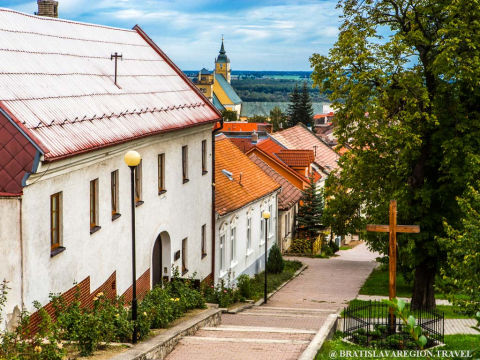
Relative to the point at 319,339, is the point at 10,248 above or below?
above

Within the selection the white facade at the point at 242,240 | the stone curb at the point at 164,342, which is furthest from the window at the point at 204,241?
the stone curb at the point at 164,342

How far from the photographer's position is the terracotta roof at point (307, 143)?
55925 millimetres

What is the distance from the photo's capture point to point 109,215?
16.2 m

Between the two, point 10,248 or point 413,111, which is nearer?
point 10,248

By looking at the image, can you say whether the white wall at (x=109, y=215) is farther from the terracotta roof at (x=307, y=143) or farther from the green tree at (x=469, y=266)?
the terracotta roof at (x=307, y=143)

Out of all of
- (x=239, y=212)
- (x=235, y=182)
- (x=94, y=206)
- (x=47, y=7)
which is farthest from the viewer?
(x=235, y=182)

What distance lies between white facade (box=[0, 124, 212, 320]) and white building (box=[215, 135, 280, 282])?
5.94ft

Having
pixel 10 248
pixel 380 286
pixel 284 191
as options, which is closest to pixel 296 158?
pixel 284 191

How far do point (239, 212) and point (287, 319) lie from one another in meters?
9.41

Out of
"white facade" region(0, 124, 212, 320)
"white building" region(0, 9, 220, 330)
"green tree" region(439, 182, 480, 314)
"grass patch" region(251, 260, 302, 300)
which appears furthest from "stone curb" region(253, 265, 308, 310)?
"green tree" region(439, 182, 480, 314)

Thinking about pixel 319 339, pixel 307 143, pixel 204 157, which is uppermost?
pixel 307 143

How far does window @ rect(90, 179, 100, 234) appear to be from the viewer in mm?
15242

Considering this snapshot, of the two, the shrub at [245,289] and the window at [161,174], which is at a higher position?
the window at [161,174]

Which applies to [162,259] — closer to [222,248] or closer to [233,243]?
[222,248]
